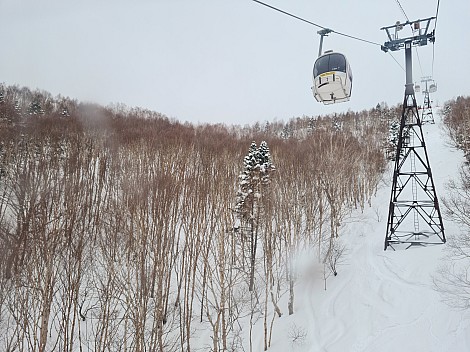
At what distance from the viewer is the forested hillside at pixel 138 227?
9.52m

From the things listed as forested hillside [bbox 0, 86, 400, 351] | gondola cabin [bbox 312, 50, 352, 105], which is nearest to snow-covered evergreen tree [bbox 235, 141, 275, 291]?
forested hillside [bbox 0, 86, 400, 351]

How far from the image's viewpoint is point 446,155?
3731 centimetres

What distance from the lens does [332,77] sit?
8.48 metres

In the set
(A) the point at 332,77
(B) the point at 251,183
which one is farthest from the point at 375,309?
(B) the point at 251,183

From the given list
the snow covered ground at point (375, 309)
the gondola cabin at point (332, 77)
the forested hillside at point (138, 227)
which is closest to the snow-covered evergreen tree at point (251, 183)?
the forested hillside at point (138, 227)

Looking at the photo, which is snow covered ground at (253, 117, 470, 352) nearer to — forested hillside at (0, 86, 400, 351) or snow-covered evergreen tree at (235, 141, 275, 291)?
forested hillside at (0, 86, 400, 351)

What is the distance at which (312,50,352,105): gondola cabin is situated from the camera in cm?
849

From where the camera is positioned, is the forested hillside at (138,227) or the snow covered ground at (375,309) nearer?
the forested hillside at (138,227)

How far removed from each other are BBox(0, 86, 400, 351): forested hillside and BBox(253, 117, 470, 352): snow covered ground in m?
1.05

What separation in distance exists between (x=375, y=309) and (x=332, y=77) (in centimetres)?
958

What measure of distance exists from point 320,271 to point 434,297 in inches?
270

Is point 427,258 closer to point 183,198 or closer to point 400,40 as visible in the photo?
point 400,40

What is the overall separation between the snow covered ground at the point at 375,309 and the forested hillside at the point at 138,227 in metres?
1.05

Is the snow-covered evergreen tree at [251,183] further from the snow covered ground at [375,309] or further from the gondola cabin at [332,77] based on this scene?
the gondola cabin at [332,77]
